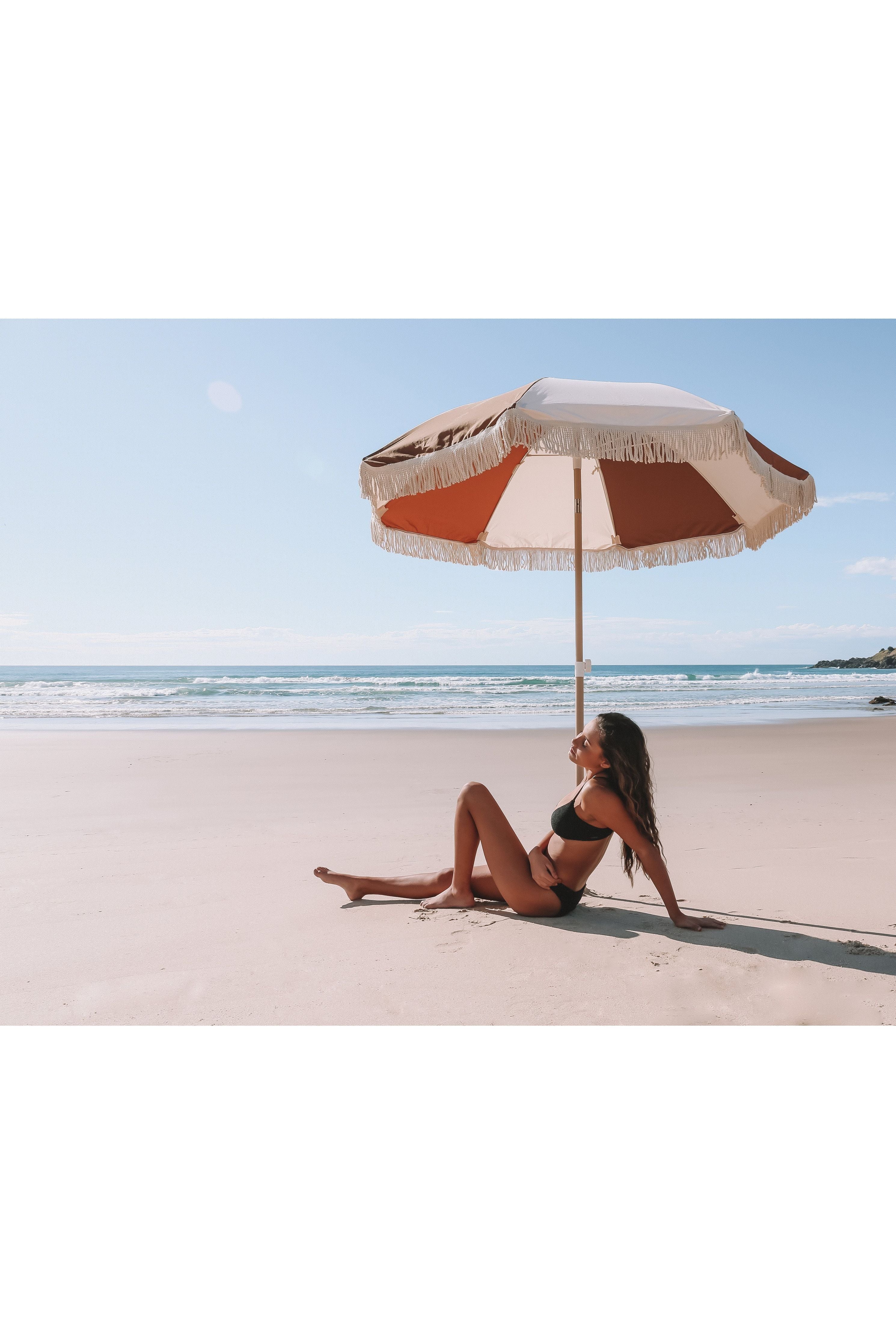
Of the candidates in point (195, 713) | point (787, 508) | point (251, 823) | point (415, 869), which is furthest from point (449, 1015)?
point (195, 713)

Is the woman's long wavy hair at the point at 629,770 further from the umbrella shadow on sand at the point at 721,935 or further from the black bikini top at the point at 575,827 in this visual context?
the umbrella shadow on sand at the point at 721,935

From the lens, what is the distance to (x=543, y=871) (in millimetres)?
3311

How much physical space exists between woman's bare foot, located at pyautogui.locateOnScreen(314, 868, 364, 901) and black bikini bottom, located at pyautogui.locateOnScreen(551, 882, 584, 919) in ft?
3.25

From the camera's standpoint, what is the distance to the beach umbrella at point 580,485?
293 cm

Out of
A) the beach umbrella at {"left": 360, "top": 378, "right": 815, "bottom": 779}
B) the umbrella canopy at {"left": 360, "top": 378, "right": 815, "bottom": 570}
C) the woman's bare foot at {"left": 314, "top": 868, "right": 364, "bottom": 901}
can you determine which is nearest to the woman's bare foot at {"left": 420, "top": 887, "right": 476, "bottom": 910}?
the woman's bare foot at {"left": 314, "top": 868, "right": 364, "bottom": 901}

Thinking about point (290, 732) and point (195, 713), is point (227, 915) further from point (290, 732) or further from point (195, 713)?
point (195, 713)

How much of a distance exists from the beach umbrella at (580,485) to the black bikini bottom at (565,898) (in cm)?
87

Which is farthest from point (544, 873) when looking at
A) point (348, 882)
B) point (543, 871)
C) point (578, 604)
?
point (578, 604)

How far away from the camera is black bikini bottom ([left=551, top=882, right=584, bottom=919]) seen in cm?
332

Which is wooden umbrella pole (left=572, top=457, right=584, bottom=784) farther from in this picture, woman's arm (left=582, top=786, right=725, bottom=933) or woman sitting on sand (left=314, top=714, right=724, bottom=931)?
woman's arm (left=582, top=786, right=725, bottom=933)

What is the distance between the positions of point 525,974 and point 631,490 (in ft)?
9.23

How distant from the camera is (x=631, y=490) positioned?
4.32 m

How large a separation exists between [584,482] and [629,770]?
6.59 ft

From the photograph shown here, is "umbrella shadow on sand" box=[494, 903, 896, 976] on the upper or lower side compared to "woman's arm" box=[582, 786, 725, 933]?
lower
